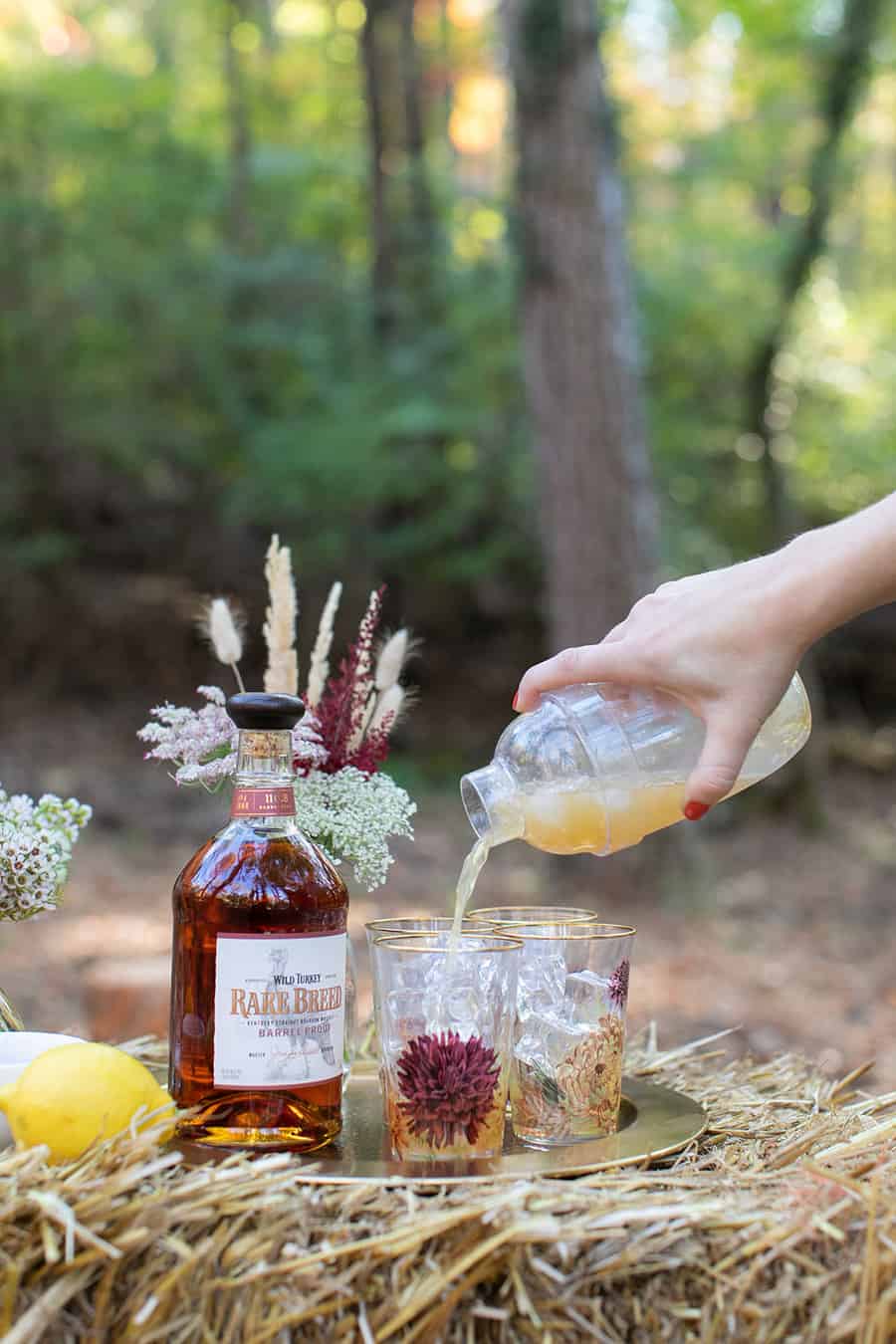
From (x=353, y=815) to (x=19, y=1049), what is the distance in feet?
1.49

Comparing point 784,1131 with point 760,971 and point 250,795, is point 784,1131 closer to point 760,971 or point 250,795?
point 250,795

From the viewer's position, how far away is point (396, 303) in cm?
906

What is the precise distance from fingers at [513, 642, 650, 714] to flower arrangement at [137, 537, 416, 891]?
0.28m

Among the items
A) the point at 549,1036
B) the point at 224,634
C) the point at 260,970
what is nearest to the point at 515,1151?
the point at 549,1036

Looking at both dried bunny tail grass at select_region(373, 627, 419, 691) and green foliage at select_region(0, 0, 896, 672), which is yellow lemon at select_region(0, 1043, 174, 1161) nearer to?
dried bunny tail grass at select_region(373, 627, 419, 691)

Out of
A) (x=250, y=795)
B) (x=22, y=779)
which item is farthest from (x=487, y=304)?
(x=250, y=795)

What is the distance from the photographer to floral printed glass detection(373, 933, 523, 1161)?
134 cm

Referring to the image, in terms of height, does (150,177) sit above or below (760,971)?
above

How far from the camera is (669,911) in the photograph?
5910mm

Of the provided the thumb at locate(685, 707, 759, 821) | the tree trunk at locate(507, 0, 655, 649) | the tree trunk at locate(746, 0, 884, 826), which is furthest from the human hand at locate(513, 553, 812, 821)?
the tree trunk at locate(746, 0, 884, 826)

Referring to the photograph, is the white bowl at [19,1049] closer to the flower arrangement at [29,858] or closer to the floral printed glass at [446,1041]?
the flower arrangement at [29,858]

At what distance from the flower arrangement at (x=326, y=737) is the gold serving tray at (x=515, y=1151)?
0.28 m

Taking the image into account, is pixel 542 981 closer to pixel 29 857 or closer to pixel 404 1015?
pixel 404 1015

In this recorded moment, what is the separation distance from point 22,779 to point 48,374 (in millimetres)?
2587
